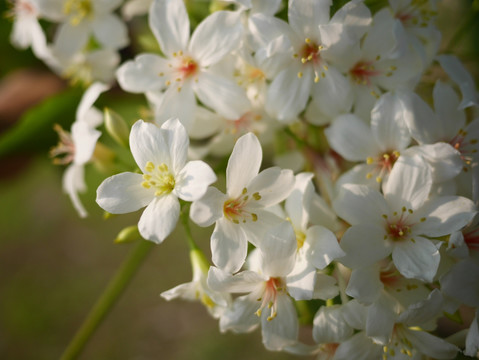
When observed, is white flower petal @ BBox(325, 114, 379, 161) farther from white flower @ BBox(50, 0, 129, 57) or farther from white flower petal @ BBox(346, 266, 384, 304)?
white flower @ BBox(50, 0, 129, 57)

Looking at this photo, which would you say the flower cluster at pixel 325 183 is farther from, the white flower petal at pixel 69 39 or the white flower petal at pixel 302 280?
the white flower petal at pixel 69 39

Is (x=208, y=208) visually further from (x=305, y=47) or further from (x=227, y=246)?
(x=305, y=47)

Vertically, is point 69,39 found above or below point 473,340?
above

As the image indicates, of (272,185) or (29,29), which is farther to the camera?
(29,29)

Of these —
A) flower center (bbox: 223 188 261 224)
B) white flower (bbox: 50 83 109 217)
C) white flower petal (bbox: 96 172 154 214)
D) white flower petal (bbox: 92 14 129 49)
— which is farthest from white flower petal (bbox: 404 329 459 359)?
white flower petal (bbox: 92 14 129 49)

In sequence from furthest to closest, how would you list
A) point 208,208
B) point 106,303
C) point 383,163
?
1. point 106,303
2. point 383,163
3. point 208,208

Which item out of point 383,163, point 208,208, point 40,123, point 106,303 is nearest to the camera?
point 208,208

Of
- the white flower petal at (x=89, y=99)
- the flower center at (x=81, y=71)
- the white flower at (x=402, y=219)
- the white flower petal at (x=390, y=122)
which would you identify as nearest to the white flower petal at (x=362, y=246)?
the white flower at (x=402, y=219)

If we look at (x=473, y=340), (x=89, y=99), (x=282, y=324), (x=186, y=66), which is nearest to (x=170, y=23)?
(x=186, y=66)
